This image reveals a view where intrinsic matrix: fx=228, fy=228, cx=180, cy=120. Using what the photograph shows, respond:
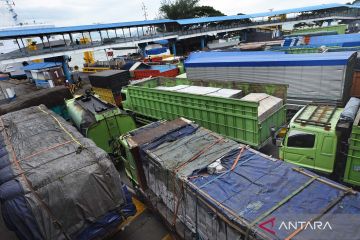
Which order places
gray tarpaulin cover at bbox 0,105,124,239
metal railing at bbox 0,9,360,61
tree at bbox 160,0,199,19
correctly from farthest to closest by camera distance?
tree at bbox 160,0,199,19, metal railing at bbox 0,9,360,61, gray tarpaulin cover at bbox 0,105,124,239

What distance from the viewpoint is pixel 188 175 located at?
555 centimetres

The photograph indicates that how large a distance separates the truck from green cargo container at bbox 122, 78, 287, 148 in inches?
64.0

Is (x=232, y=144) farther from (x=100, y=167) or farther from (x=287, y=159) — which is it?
(x=100, y=167)

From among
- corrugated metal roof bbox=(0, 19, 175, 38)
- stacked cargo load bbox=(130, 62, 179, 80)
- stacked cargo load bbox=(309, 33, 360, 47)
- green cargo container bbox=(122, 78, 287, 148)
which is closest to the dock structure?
corrugated metal roof bbox=(0, 19, 175, 38)

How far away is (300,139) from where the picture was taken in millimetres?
7719

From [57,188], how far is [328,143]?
792cm

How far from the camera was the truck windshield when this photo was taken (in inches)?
297

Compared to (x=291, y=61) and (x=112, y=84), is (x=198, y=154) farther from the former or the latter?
(x=112, y=84)

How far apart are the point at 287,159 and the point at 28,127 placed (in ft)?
31.5

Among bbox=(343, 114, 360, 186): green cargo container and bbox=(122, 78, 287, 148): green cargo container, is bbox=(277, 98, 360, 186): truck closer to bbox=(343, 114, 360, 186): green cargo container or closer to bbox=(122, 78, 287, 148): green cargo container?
bbox=(343, 114, 360, 186): green cargo container

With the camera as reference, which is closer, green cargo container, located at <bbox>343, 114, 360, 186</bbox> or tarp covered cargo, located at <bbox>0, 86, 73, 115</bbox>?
green cargo container, located at <bbox>343, 114, 360, 186</bbox>

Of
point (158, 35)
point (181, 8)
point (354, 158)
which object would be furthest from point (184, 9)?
Answer: point (354, 158)

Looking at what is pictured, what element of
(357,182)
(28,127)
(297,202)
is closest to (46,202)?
(28,127)

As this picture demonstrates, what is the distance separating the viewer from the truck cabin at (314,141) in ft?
23.8
